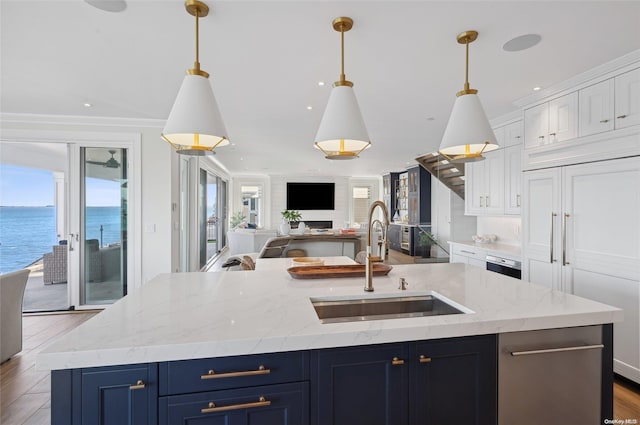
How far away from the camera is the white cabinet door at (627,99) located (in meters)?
2.30

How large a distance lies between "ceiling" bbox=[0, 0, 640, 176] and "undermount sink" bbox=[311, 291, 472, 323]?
1649 millimetres

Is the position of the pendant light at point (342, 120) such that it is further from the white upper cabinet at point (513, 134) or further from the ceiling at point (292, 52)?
the white upper cabinet at point (513, 134)

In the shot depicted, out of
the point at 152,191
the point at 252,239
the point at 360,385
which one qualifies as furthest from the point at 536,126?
the point at 252,239

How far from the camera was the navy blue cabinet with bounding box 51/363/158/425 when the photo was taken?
1.07 metres

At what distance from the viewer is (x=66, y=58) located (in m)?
2.42

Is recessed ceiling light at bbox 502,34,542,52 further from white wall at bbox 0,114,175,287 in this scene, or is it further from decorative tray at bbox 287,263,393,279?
white wall at bbox 0,114,175,287

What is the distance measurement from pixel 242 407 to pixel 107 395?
1.53ft

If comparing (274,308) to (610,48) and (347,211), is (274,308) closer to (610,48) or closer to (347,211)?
(610,48)

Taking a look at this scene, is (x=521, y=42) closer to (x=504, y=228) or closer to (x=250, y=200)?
(x=504, y=228)

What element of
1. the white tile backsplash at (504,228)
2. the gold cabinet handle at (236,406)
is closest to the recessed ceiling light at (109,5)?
the gold cabinet handle at (236,406)

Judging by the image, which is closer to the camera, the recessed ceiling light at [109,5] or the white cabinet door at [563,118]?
the recessed ceiling light at [109,5]

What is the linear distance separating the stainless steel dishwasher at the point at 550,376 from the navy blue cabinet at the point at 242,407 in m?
0.89

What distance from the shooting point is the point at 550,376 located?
1.40 m

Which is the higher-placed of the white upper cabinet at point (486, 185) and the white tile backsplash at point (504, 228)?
the white upper cabinet at point (486, 185)
